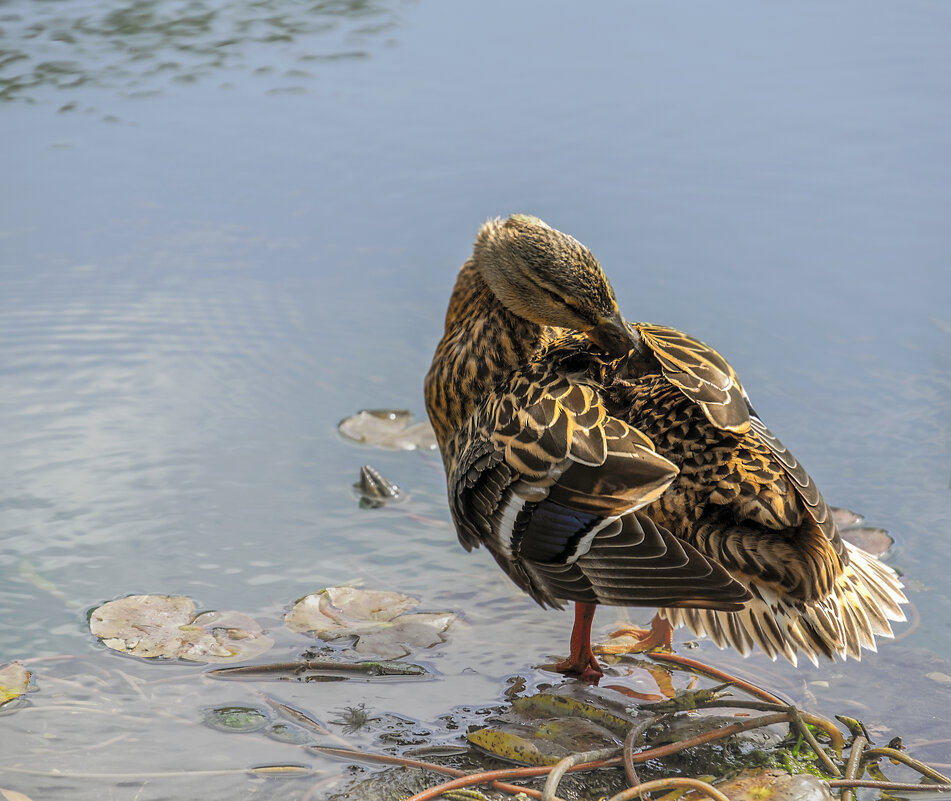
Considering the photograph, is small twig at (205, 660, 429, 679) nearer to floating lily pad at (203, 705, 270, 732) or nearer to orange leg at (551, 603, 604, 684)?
floating lily pad at (203, 705, 270, 732)

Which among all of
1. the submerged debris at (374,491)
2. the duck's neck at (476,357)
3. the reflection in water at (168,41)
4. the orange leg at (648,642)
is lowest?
the orange leg at (648,642)

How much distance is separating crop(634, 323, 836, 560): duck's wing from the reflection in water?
4238mm

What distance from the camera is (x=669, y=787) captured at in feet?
9.61

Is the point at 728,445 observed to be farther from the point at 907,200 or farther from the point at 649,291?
the point at 907,200

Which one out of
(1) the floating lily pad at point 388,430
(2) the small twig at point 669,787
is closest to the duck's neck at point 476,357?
(1) the floating lily pad at point 388,430

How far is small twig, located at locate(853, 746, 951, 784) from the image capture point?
118 inches

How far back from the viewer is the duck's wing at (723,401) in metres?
3.10

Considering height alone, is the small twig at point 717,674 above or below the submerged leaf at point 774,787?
below

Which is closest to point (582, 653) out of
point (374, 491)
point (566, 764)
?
point (566, 764)

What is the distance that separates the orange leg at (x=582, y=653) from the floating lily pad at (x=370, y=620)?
43cm

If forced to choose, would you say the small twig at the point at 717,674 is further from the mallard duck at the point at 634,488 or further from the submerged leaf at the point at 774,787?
the submerged leaf at the point at 774,787

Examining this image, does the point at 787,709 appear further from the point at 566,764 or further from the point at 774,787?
the point at 566,764

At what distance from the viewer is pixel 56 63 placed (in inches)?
284

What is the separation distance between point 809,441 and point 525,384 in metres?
1.61
